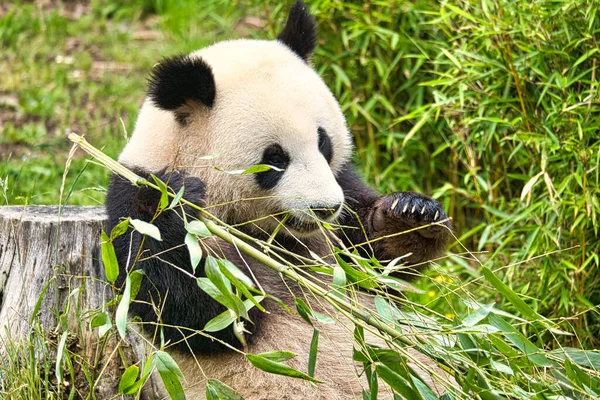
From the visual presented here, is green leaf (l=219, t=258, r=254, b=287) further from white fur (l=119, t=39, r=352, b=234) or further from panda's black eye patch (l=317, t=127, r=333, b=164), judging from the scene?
panda's black eye patch (l=317, t=127, r=333, b=164)

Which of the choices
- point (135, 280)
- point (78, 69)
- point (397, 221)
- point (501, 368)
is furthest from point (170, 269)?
point (78, 69)

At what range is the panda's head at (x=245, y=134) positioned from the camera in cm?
306

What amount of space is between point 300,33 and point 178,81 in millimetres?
723

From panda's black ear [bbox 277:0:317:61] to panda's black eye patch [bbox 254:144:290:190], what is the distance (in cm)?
63

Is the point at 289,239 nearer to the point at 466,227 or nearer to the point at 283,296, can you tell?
the point at 283,296

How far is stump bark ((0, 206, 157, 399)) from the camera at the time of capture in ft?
10.5

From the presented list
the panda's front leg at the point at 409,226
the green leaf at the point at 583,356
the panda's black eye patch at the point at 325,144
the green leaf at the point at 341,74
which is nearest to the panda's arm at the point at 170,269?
the panda's black eye patch at the point at 325,144

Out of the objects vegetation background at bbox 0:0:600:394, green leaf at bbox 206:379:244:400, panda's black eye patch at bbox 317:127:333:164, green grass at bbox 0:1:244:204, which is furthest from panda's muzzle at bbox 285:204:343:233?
green grass at bbox 0:1:244:204

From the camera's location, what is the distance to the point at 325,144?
3.31m

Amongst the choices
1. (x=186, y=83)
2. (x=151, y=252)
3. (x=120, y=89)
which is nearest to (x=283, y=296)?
(x=151, y=252)

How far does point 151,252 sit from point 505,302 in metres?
2.08

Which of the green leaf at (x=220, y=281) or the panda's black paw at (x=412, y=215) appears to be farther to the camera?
the panda's black paw at (x=412, y=215)

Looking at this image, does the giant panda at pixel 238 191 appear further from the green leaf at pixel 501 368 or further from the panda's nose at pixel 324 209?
the green leaf at pixel 501 368

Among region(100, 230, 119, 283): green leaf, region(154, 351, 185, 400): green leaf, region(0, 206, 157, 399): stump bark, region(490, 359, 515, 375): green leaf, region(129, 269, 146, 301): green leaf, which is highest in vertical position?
region(100, 230, 119, 283): green leaf
